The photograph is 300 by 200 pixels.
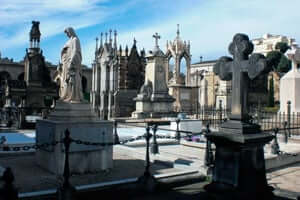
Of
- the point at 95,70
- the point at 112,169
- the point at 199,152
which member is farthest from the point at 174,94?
the point at 112,169

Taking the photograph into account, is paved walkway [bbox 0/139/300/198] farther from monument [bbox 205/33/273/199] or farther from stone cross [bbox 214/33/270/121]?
stone cross [bbox 214/33/270/121]

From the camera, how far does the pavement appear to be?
641 cm

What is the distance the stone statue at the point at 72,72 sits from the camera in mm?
8031

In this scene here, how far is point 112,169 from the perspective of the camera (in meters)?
8.20

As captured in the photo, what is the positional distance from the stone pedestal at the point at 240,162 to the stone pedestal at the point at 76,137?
317cm

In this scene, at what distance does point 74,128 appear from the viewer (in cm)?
739

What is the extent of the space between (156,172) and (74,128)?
233 centimetres

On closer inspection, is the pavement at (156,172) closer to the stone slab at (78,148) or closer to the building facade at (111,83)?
the stone slab at (78,148)

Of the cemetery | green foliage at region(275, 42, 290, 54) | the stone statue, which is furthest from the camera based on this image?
green foliage at region(275, 42, 290, 54)

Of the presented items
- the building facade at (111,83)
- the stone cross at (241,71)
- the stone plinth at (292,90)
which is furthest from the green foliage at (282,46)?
the stone cross at (241,71)

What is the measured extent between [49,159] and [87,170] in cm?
97

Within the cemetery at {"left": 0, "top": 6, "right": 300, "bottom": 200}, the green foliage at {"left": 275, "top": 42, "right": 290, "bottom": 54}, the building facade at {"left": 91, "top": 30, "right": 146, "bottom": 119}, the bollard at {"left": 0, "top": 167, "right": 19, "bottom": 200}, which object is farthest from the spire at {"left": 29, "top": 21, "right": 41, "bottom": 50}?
the green foliage at {"left": 275, "top": 42, "right": 290, "bottom": 54}

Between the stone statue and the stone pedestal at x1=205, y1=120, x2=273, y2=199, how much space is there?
3.92 meters

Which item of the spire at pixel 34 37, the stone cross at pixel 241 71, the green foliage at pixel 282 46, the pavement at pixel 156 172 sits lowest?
the pavement at pixel 156 172
